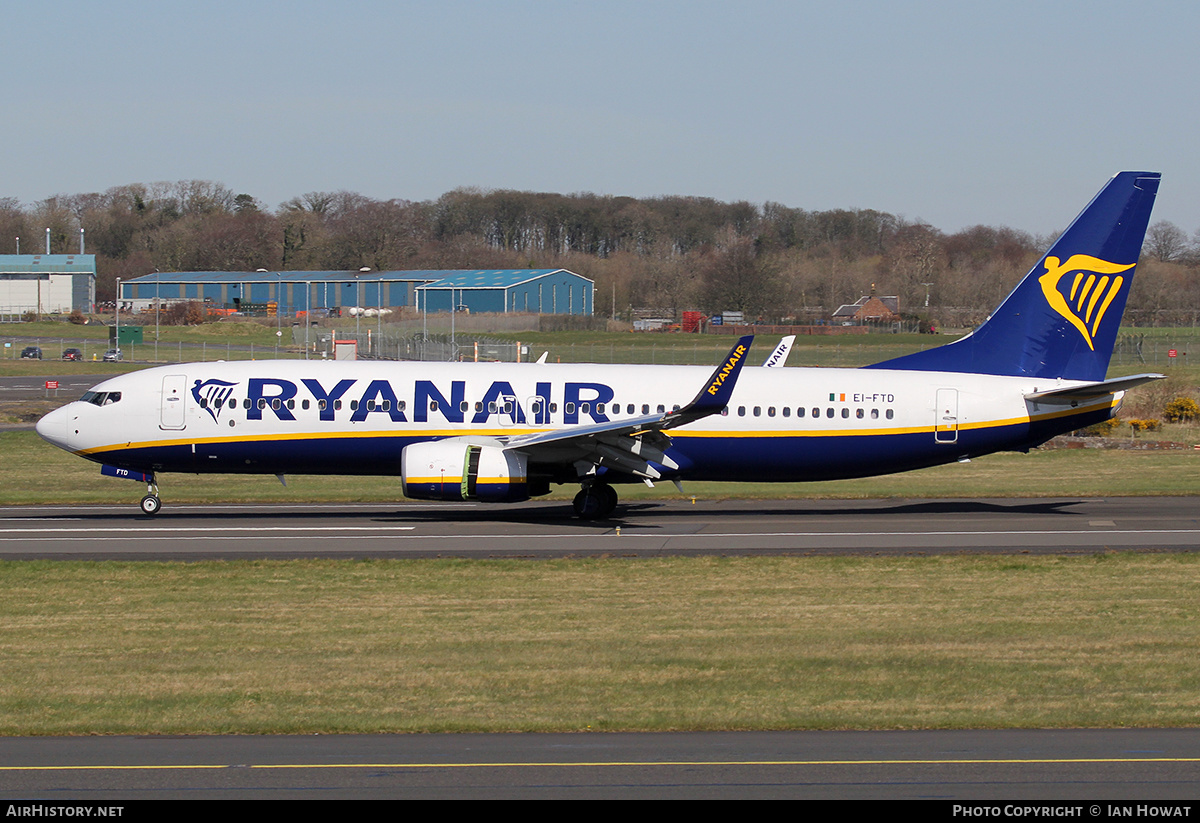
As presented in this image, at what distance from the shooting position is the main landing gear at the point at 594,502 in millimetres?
30359

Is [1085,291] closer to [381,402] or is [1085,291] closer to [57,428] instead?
[381,402]

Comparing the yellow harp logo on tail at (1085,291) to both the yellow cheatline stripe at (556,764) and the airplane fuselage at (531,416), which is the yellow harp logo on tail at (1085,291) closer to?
the airplane fuselage at (531,416)

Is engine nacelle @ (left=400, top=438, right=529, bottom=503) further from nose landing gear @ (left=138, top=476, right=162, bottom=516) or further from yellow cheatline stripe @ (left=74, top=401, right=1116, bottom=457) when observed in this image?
nose landing gear @ (left=138, top=476, right=162, bottom=516)

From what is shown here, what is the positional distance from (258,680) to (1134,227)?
2579 cm

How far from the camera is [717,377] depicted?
27438 mm

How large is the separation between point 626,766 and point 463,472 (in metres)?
16.8

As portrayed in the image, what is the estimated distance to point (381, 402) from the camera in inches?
1176

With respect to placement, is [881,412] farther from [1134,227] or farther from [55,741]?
[55,741]

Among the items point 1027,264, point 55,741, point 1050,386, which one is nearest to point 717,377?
point 1050,386

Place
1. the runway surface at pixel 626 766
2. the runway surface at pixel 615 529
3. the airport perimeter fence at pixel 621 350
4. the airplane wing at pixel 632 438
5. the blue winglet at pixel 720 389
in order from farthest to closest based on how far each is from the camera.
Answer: the airport perimeter fence at pixel 621 350 → the airplane wing at pixel 632 438 → the blue winglet at pixel 720 389 → the runway surface at pixel 615 529 → the runway surface at pixel 626 766

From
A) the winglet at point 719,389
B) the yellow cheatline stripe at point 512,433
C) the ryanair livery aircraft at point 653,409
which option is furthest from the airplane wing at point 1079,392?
the winglet at point 719,389

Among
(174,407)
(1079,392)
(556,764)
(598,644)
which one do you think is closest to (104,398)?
(174,407)

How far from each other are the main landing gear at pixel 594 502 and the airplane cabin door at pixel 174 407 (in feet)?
33.8
